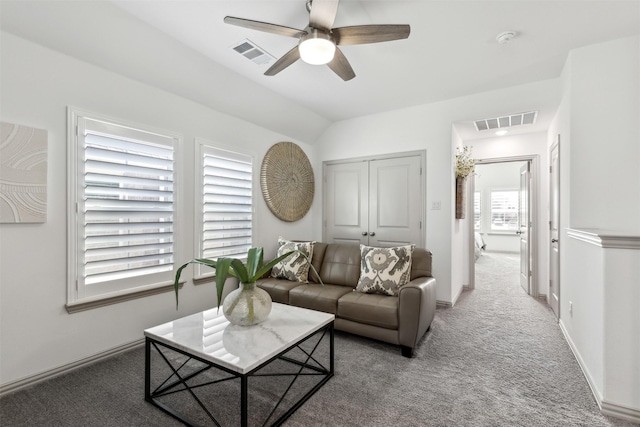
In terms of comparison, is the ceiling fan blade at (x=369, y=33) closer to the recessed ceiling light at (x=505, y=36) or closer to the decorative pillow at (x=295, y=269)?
the recessed ceiling light at (x=505, y=36)

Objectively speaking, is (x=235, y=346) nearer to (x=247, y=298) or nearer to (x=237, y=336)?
(x=237, y=336)

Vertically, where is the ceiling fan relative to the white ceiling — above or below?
below

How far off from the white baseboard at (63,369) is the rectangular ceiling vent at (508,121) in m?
4.49

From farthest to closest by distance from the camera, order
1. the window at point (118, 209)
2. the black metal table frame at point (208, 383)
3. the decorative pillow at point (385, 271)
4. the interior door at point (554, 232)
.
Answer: the interior door at point (554, 232)
the decorative pillow at point (385, 271)
the window at point (118, 209)
the black metal table frame at point (208, 383)

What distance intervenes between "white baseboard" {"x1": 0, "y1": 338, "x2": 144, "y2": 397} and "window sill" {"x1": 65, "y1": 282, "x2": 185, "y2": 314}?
1.28 feet

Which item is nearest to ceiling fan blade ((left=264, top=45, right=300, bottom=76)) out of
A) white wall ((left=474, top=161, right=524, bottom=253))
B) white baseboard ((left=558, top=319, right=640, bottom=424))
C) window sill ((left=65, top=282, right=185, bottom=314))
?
window sill ((left=65, top=282, right=185, bottom=314))

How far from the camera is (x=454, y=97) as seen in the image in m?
3.73

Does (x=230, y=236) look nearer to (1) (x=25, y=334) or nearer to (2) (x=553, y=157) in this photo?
(1) (x=25, y=334)

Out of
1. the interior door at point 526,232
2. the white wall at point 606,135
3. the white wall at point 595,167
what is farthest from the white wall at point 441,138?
the interior door at point 526,232

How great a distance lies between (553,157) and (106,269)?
16.2 feet

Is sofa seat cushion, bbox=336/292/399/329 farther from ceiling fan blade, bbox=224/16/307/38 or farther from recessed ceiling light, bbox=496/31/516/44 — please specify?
recessed ceiling light, bbox=496/31/516/44

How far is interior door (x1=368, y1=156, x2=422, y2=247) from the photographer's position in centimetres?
403

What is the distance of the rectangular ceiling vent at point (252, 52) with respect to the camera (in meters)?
2.56

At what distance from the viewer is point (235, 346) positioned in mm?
1690
